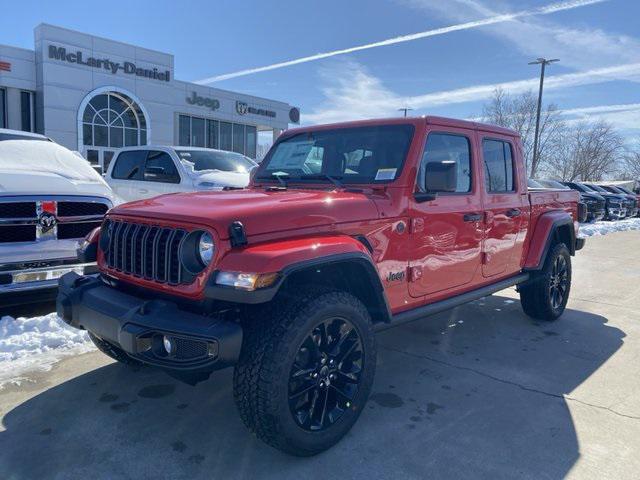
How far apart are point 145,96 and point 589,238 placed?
799 inches

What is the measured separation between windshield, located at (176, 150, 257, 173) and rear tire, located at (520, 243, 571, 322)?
5.17 m

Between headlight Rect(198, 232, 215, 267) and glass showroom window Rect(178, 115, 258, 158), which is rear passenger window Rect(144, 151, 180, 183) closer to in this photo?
headlight Rect(198, 232, 215, 267)

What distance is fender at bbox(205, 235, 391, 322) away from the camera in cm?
243

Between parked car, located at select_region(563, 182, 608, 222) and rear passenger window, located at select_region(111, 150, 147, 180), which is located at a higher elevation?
rear passenger window, located at select_region(111, 150, 147, 180)

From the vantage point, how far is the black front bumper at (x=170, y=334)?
239cm

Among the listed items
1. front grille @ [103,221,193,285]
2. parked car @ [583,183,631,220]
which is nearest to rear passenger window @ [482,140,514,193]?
front grille @ [103,221,193,285]

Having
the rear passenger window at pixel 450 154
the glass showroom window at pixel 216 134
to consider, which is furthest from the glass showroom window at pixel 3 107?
the rear passenger window at pixel 450 154

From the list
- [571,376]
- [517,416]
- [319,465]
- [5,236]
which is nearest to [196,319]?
[319,465]

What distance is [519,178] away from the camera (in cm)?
475

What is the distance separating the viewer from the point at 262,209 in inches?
108

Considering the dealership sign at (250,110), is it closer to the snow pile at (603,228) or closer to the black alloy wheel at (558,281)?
the snow pile at (603,228)

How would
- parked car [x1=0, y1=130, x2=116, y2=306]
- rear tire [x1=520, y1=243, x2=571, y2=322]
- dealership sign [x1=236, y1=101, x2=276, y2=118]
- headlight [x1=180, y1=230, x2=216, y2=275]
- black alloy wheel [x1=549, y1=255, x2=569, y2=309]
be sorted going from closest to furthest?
headlight [x1=180, y1=230, x2=216, y2=275] → parked car [x1=0, y1=130, x2=116, y2=306] → rear tire [x1=520, y1=243, x2=571, y2=322] → black alloy wheel [x1=549, y1=255, x2=569, y2=309] → dealership sign [x1=236, y1=101, x2=276, y2=118]

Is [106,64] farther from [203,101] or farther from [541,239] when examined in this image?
[541,239]

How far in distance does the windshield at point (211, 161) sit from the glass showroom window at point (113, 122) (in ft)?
54.6
